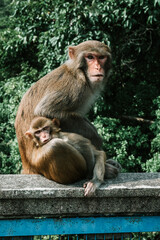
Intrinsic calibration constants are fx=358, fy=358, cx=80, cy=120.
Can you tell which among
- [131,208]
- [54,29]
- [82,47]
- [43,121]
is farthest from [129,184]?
[54,29]

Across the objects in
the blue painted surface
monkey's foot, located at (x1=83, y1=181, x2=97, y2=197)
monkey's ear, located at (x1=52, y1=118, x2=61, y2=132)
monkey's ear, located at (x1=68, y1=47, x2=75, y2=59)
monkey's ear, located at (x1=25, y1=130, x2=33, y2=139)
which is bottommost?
the blue painted surface

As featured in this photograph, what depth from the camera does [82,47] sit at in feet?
12.1

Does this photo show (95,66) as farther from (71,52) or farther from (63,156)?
(63,156)

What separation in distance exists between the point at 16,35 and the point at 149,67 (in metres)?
3.29

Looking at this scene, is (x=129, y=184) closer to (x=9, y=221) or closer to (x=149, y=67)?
(x=9, y=221)

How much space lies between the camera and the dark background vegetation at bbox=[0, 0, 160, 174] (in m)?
7.10

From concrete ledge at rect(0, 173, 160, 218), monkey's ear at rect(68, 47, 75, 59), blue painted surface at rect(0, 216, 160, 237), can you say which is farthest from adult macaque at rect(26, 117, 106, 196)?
monkey's ear at rect(68, 47, 75, 59)

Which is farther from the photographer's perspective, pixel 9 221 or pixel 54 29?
pixel 54 29

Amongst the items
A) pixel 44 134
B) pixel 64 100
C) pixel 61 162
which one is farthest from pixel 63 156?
pixel 64 100

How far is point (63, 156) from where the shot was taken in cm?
289

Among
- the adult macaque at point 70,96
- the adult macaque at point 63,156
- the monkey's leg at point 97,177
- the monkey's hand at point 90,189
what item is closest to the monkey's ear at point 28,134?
the adult macaque at point 63,156

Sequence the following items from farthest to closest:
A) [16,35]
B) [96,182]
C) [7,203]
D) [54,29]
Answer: [16,35] → [54,29] → [96,182] → [7,203]

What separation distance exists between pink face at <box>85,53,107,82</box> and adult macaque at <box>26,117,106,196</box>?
1.99 feet

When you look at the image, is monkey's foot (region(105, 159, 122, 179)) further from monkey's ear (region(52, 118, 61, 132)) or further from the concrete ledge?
monkey's ear (region(52, 118, 61, 132))
